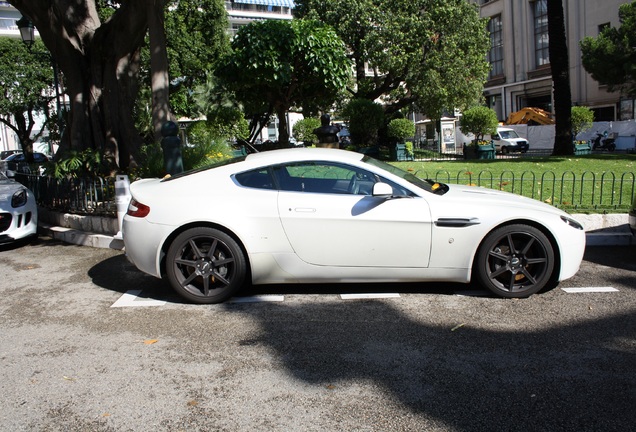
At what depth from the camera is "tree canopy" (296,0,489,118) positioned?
2452 centimetres

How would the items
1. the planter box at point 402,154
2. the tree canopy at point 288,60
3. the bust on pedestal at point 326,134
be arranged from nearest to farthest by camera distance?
the bust on pedestal at point 326,134, the tree canopy at point 288,60, the planter box at point 402,154

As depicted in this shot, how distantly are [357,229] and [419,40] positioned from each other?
2144cm

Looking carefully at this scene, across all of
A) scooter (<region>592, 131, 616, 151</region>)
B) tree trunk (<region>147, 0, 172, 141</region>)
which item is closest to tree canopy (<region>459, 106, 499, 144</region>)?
scooter (<region>592, 131, 616, 151</region>)

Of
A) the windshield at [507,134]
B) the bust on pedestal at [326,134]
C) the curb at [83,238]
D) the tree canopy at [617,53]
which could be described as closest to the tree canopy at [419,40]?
the tree canopy at [617,53]

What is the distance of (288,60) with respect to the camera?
1509 centimetres

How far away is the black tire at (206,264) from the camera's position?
5199 millimetres

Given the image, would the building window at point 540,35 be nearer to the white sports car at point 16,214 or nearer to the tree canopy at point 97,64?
the tree canopy at point 97,64

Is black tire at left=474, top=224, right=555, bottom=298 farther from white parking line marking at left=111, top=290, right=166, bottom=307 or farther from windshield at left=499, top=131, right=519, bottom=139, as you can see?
windshield at left=499, top=131, right=519, bottom=139

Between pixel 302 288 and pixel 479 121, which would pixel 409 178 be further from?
pixel 479 121

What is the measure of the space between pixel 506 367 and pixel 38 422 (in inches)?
114

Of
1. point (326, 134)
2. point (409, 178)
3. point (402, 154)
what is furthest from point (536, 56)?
point (409, 178)

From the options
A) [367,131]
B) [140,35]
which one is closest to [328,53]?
[140,35]

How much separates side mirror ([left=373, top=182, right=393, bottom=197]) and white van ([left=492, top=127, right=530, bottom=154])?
Result: 29.9m

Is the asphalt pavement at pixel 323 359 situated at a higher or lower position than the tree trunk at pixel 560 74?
lower
